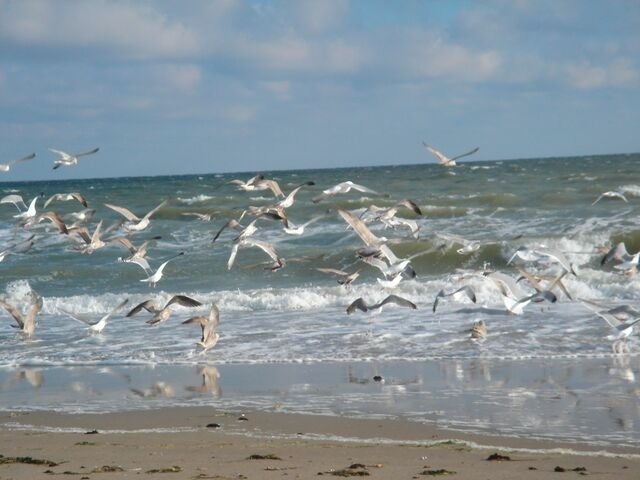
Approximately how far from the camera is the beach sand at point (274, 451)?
7.04 m

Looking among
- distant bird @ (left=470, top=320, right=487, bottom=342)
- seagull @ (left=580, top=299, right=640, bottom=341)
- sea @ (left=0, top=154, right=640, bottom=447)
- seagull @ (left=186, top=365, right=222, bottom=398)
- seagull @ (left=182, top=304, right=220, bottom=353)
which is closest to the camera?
→ sea @ (left=0, top=154, right=640, bottom=447)

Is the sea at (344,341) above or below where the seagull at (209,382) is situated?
above

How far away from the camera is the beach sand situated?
23.1ft

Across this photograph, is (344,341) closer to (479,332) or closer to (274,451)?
(479,332)

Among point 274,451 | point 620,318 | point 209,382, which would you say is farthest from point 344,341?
point 274,451

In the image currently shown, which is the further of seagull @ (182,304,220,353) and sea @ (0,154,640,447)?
seagull @ (182,304,220,353)

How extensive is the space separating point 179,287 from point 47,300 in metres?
2.83

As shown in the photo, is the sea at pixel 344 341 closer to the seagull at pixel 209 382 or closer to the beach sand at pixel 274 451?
the seagull at pixel 209 382

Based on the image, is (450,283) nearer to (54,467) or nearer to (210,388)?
(210,388)

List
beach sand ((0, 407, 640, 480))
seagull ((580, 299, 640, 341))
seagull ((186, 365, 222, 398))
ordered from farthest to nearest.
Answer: seagull ((580, 299, 640, 341)), seagull ((186, 365, 222, 398)), beach sand ((0, 407, 640, 480))

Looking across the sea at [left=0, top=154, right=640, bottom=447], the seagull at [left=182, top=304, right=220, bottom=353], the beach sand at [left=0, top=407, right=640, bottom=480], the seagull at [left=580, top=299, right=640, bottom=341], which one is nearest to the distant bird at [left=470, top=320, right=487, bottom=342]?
the sea at [left=0, top=154, right=640, bottom=447]

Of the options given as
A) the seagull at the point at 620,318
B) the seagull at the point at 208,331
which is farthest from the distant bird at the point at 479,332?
the seagull at the point at 208,331

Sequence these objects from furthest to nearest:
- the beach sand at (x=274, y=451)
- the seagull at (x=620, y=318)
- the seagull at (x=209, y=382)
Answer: the seagull at (x=620, y=318) < the seagull at (x=209, y=382) < the beach sand at (x=274, y=451)

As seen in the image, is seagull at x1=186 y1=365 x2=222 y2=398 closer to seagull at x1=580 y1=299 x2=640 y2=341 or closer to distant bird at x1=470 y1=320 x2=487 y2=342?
distant bird at x1=470 y1=320 x2=487 y2=342
